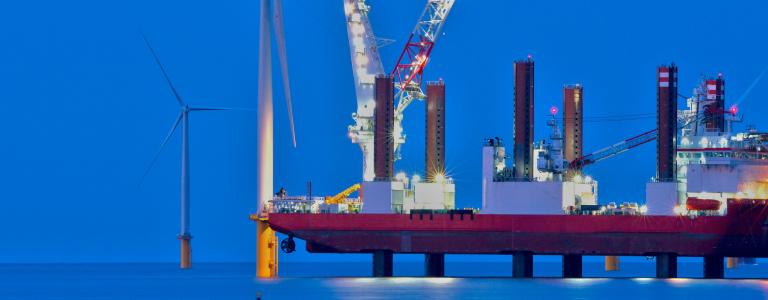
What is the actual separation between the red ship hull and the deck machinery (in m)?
0.05

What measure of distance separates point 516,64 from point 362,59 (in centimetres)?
1100

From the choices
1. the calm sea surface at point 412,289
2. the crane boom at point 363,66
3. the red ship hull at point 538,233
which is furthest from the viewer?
the crane boom at point 363,66

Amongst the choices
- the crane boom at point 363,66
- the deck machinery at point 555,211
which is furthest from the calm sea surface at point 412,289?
the crane boom at point 363,66

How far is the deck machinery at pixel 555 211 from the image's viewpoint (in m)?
89.1

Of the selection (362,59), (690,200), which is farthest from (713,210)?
(362,59)

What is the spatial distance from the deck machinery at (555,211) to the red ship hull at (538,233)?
5 cm

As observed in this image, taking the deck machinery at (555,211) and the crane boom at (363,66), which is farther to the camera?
the crane boom at (363,66)

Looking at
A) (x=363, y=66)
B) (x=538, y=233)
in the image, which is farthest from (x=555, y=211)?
(x=363, y=66)

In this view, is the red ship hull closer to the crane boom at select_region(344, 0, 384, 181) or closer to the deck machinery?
the deck machinery

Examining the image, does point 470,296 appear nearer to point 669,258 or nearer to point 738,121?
point 669,258

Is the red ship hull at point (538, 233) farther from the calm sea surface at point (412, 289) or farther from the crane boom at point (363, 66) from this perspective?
the crane boom at point (363, 66)

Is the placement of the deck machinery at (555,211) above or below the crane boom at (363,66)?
below

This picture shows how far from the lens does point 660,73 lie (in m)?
90.5

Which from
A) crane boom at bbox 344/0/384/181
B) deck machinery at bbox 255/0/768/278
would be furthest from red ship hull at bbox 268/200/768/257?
crane boom at bbox 344/0/384/181
